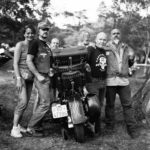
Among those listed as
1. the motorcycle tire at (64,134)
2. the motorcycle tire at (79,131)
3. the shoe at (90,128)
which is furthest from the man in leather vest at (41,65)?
the shoe at (90,128)

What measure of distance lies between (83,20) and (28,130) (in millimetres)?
37056

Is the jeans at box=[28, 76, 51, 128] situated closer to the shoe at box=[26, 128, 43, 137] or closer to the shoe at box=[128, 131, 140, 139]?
the shoe at box=[26, 128, 43, 137]

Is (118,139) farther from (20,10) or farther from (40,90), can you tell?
(20,10)

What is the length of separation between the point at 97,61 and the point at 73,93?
2.70 ft

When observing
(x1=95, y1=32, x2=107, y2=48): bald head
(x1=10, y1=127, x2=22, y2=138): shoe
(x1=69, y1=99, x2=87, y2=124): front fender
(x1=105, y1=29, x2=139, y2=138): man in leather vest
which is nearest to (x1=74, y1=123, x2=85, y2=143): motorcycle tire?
(x1=69, y1=99, x2=87, y2=124): front fender

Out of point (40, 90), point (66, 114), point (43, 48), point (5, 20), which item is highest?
point (5, 20)

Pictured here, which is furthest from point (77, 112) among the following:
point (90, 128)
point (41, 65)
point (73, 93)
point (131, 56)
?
point (131, 56)

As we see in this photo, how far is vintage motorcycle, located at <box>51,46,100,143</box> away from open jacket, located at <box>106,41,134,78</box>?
743 mm

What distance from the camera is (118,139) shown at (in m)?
4.49

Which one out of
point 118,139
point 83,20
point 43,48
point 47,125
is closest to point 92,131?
point 118,139

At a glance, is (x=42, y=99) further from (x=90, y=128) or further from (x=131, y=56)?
(x=131, y=56)

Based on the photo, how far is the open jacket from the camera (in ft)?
15.8

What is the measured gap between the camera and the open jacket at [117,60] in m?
4.80

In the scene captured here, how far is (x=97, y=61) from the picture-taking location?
471 centimetres
